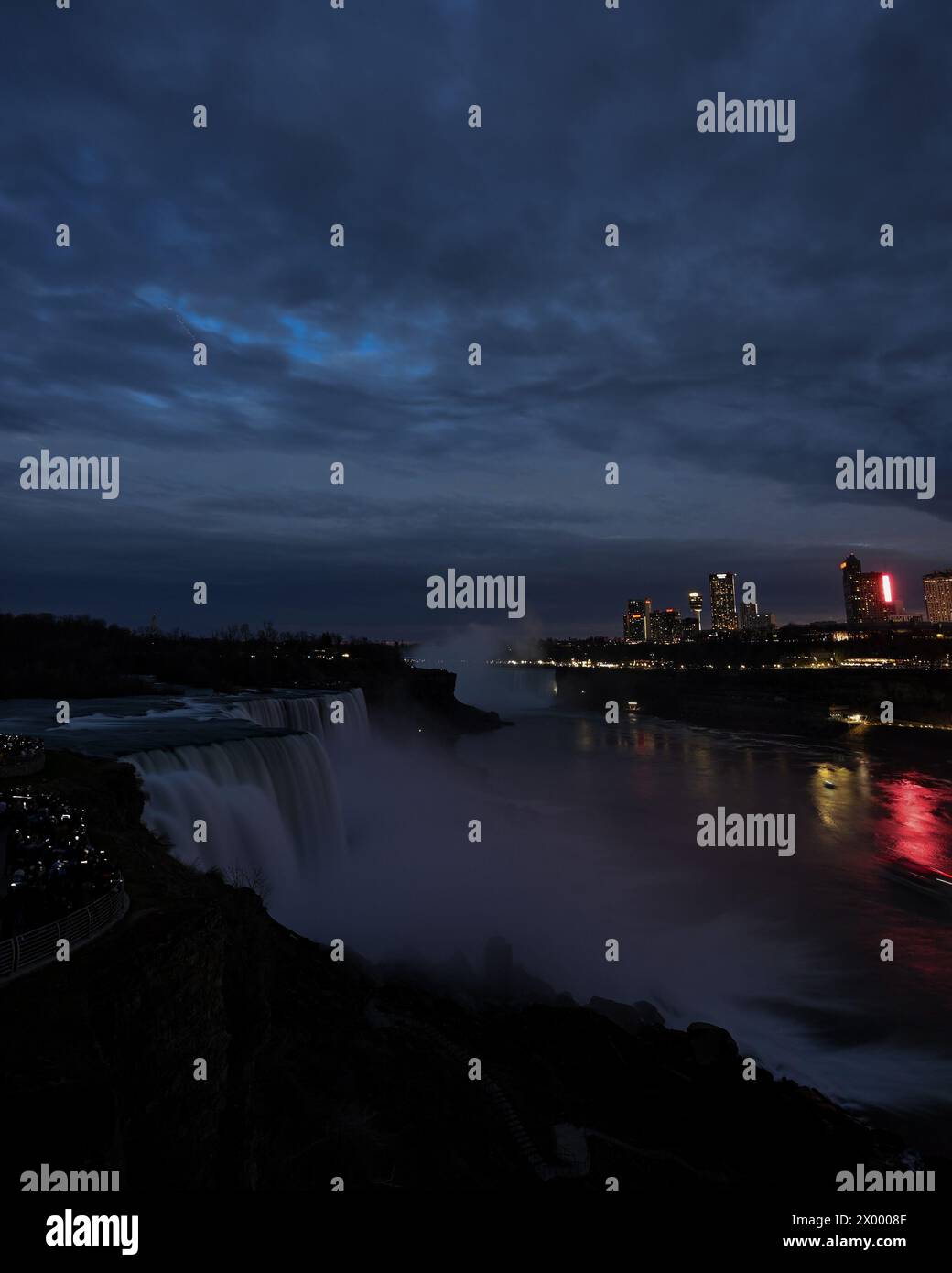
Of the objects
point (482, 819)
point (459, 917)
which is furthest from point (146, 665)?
point (459, 917)

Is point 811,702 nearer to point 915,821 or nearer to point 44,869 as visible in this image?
point 915,821

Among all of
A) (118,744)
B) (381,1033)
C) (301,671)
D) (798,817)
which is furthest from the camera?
(301,671)

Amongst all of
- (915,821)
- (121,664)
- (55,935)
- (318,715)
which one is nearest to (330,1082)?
(55,935)
